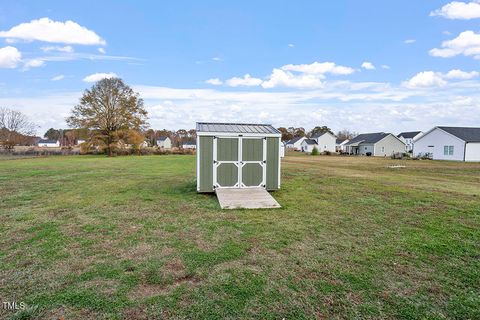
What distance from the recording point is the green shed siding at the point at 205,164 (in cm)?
969

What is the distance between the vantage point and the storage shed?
9734 mm

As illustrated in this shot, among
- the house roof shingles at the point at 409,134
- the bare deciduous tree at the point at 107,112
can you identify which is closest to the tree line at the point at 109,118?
the bare deciduous tree at the point at 107,112

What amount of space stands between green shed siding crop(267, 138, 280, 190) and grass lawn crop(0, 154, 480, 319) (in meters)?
1.86

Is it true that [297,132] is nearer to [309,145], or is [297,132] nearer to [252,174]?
[309,145]

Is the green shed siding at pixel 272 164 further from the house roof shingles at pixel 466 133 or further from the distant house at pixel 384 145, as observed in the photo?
the distant house at pixel 384 145

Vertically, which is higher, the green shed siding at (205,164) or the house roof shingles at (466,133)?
the house roof shingles at (466,133)

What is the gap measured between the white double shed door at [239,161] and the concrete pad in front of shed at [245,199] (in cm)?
30

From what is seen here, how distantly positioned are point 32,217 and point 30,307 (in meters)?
4.61

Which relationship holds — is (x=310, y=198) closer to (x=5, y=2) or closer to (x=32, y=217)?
(x=32, y=217)

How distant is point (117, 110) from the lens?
3847 cm

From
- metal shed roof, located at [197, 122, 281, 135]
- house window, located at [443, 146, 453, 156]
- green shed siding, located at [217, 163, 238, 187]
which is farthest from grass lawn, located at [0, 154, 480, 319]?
house window, located at [443, 146, 453, 156]

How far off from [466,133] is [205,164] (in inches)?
1516

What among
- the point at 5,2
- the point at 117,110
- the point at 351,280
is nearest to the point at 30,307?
the point at 351,280

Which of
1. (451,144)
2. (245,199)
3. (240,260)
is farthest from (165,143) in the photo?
(240,260)
